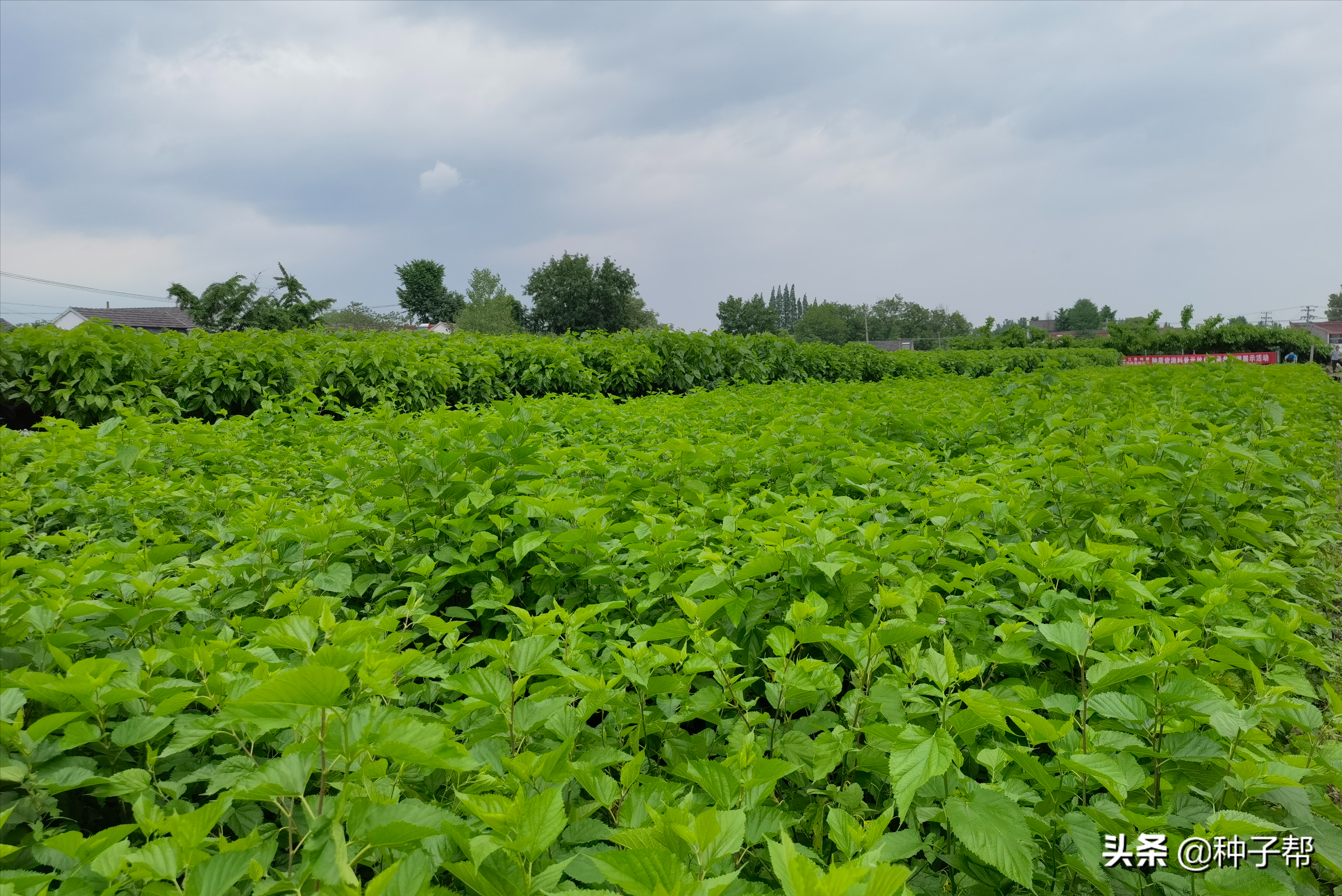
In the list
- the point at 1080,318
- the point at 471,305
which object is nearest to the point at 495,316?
the point at 471,305

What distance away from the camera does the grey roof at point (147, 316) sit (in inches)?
1594

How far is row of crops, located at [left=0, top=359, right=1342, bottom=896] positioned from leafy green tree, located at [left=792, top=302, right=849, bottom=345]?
310 ft

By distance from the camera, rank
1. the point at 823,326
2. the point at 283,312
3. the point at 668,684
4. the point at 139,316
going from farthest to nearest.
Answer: the point at 823,326
the point at 139,316
the point at 283,312
the point at 668,684

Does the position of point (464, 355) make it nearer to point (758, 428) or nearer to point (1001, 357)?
point (758, 428)

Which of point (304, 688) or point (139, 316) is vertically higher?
point (139, 316)

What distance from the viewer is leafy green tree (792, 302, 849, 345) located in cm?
10031

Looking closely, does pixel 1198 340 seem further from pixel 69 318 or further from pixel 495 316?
pixel 69 318

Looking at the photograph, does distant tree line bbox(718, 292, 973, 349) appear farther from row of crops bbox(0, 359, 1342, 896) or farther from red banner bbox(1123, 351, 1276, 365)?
row of crops bbox(0, 359, 1342, 896)

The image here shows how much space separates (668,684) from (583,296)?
5905 cm

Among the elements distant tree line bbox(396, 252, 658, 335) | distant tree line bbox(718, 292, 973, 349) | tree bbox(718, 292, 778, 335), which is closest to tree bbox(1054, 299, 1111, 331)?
distant tree line bbox(718, 292, 973, 349)

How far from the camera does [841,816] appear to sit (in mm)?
1273

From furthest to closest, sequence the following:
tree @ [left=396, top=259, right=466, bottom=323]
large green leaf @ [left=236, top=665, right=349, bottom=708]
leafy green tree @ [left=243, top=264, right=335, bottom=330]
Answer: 1. tree @ [left=396, top=259, right=466, bottom=323]
2. leafy green tree @ [left=243, top=264, right=335, bottom=330]
3. large green leaf @ [left=236, top=665, right=349, bottom=708]

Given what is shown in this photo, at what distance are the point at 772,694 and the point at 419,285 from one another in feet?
290

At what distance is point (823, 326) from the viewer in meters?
102
